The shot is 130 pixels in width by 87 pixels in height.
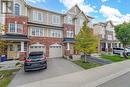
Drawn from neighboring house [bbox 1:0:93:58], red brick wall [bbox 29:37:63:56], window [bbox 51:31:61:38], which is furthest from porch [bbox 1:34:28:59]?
window [bbox 51:31:61:38]

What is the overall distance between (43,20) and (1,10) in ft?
26.2

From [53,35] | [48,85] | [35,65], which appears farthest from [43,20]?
[48,85]

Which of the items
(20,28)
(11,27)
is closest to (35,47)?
(20,28)

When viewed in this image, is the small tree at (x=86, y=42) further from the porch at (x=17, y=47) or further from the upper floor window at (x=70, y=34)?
the upper floor window at (x=70, y=34)

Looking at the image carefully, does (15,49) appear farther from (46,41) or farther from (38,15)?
(38,15)

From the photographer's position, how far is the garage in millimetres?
28125

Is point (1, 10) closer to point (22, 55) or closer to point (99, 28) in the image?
point (22, 55)

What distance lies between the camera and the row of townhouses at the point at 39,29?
74.6ft

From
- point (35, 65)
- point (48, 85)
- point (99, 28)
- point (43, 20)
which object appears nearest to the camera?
point (48, 85)

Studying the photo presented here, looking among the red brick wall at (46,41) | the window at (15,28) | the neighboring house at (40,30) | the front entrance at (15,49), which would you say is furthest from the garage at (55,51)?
the window at (15,28)

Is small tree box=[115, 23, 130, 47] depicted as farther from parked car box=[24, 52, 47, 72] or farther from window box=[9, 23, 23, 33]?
parked car box=[24, 52, 47, 72]

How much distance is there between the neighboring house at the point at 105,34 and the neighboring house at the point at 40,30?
8.57 m

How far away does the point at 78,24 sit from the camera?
32438 mm

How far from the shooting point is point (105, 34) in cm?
4278
